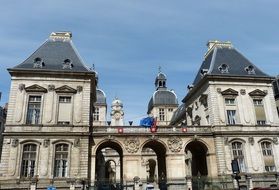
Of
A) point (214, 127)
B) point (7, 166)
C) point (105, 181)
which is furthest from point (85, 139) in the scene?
point (214, 127)

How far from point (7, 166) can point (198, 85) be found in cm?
2397

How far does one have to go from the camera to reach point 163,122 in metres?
65.5

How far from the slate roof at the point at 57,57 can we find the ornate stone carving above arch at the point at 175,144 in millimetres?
12416

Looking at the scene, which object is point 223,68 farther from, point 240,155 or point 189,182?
point 189,182

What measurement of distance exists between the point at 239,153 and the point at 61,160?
19284 mm

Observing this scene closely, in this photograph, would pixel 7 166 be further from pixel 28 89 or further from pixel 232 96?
pixel 232 96

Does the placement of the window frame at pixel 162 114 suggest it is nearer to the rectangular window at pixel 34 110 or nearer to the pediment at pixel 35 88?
the pediment at pixel 35 88

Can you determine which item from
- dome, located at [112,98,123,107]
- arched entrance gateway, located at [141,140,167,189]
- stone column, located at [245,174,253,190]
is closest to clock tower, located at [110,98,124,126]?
dome, located at [112,98,123,107]

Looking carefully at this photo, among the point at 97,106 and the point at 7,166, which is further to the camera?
the point at 97,106

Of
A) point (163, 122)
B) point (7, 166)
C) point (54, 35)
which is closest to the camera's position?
point (7, 166)

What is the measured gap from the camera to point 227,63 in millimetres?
35656

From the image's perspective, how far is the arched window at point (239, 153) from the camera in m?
30.0

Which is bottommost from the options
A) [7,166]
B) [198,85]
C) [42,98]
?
[7,166]

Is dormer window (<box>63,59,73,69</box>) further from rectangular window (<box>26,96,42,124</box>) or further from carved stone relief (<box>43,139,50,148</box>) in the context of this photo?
carved stone relief (<box>43,139,50,148</box>)
